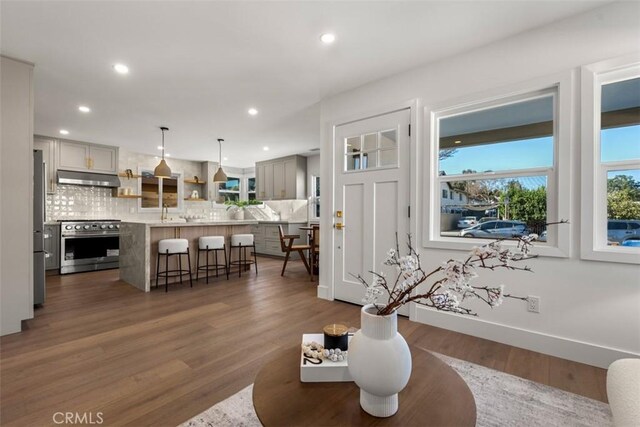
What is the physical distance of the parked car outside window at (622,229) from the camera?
2102 mm

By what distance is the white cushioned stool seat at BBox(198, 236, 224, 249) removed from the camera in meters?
4.57

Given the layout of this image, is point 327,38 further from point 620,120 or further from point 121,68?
point 620,120

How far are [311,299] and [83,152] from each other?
18.2ft

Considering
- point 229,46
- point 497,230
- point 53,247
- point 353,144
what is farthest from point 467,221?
point 53,247

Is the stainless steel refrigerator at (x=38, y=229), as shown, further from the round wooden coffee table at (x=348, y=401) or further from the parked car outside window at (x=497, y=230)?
the parked car outside window at (x=497, y=230)

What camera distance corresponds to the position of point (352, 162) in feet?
11.7

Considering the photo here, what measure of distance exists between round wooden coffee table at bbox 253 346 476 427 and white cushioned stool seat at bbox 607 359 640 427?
1.29 feet

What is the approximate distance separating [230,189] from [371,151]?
6323mm

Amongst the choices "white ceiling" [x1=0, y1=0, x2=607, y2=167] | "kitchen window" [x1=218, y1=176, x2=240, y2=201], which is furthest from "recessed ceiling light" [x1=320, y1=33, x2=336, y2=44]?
"kitchen window" [x1=218, y1=176, x2=240, y2=201]

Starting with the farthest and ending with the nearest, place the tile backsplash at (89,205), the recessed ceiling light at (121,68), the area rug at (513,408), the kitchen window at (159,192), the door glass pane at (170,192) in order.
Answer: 1. the door glass pane at (170,192)
2. the kitchen window at (159,192)
3. the tile backsplash at (89,205)
4. the recessed ceiling light at (121,68)
5. the area rug at (513,408)

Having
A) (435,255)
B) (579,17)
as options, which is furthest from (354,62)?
(435,255)

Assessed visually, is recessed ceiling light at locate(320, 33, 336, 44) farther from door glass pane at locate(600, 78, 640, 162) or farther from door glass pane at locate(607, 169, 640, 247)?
door glass pane at locate(607, 169, 640, 247)

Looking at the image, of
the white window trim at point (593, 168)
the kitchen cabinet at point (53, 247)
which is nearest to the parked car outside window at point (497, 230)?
the white window trim at point (593, 168)

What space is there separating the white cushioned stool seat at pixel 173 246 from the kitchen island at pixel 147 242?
0.68 feet
